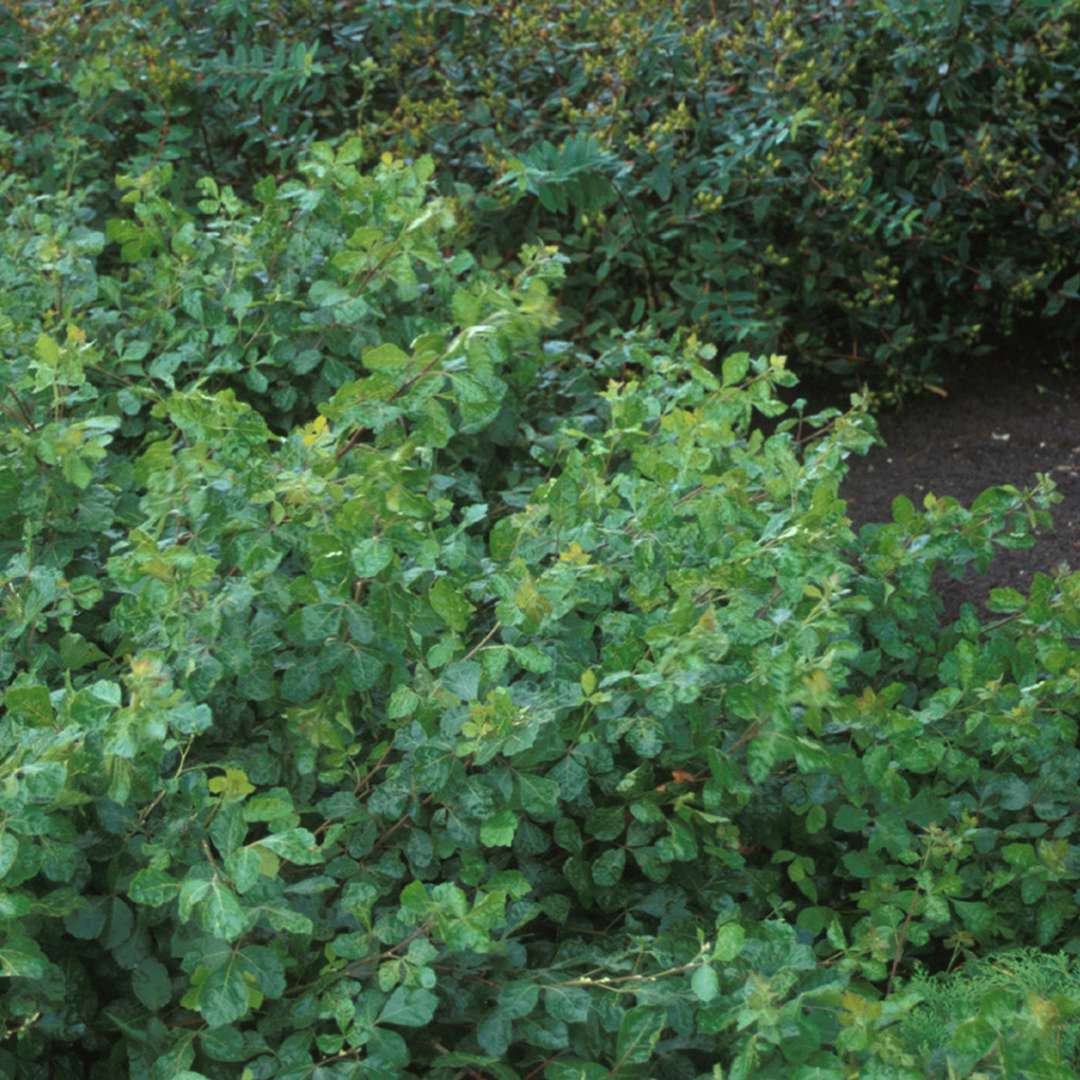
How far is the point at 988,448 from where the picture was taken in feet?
14.2

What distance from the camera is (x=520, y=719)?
2191 millimetres

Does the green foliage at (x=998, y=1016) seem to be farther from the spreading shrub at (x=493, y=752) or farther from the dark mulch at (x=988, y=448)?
the dark mulch at (x=988, y=448)

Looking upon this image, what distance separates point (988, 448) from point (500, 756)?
2479 millimetres

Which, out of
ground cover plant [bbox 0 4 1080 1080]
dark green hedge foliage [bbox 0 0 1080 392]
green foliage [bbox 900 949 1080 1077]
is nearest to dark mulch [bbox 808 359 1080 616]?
dark green hedge foliage [bbox 0 0 1080 392]

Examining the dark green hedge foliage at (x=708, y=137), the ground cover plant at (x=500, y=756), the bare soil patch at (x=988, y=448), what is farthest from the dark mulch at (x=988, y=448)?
the ground cover plant at (x=500, y=756)

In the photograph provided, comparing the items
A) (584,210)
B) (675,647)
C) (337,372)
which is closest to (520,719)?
(675,647)

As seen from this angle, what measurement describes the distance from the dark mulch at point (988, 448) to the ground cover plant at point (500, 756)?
1062mm

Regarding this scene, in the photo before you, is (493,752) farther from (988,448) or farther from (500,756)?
(988,448)

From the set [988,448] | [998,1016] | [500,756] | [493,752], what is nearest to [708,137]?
[988,448]

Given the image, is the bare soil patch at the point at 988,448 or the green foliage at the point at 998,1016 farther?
the bare soil patch at the point at 988,448

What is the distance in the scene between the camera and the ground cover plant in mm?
2066

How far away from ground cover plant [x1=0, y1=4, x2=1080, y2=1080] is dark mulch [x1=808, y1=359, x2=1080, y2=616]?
106 cm

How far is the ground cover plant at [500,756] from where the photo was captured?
2.07 meters

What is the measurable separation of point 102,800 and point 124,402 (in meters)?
1.18
